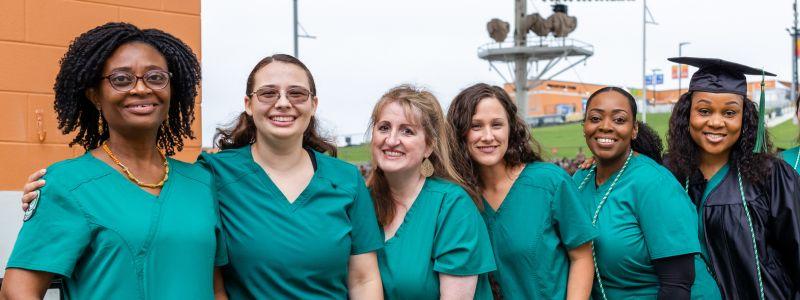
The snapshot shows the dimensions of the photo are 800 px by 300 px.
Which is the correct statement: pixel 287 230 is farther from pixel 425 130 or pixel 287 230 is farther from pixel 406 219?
pixel 425 130

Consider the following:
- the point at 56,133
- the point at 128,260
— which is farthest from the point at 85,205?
the point at 56,133

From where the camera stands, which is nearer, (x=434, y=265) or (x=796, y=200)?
(x=434, y=265)

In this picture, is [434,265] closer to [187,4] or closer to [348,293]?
[348,293]

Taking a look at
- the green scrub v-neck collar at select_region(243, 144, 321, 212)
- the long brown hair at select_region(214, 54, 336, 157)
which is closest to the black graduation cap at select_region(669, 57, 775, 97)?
the long brown hair at select_region(214, 54, 336, 157)

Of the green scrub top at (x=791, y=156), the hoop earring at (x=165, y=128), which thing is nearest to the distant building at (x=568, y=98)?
the green scrub top at (x=791, y=156)

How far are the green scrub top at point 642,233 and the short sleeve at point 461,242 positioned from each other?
0.65m

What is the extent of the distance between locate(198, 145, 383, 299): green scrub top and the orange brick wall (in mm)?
1850

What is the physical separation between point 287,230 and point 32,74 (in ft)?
7.56

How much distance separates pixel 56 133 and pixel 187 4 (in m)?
1.07

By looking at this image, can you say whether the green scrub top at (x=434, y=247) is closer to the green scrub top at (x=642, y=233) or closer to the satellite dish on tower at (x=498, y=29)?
the green scrub top at (x=642, y=233)

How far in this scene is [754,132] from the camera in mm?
3916

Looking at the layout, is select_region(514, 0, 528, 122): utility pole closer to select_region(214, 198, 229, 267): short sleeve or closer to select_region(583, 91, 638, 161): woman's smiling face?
select_region(583, 91, 638, 161): woman's smiling face

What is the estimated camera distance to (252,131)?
10.1 ft

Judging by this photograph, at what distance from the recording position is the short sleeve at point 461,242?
119 inches
